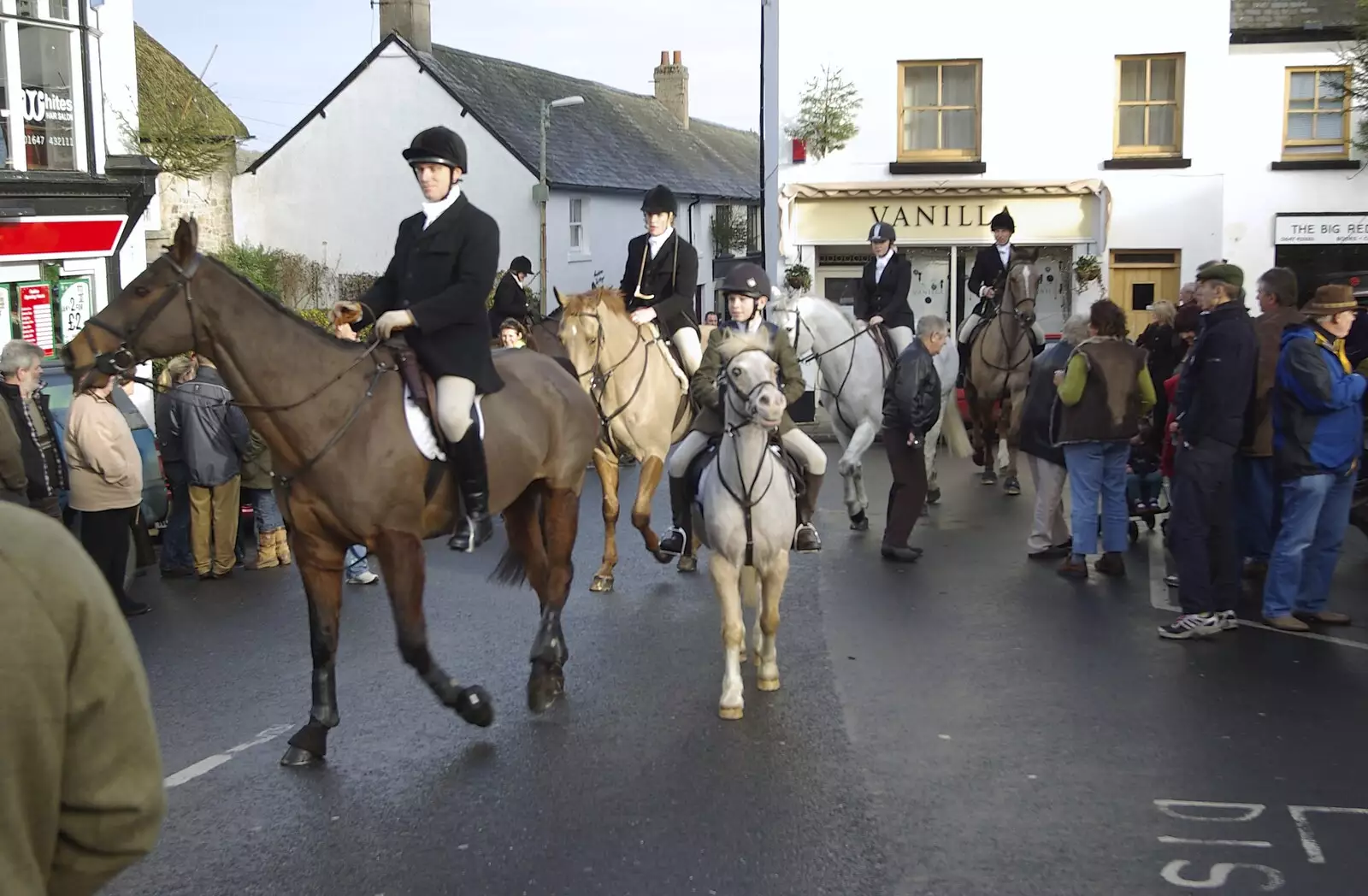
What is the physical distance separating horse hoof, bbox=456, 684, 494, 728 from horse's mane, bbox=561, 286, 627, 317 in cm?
452

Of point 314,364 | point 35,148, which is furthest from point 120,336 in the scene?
point 35,148

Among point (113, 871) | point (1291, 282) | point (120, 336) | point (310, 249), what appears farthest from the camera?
point (310, 249)

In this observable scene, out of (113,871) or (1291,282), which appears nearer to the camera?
(113,871)

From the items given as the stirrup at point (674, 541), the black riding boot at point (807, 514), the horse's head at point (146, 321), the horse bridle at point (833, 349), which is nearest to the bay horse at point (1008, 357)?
the horse bridle at point (833, 349)

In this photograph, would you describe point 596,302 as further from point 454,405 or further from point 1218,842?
point 1218,842

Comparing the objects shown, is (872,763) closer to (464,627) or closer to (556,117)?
(464,627)

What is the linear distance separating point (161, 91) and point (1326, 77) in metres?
19.5

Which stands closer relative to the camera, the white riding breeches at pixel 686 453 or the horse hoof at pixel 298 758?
the horse hoof at pixel 298 758

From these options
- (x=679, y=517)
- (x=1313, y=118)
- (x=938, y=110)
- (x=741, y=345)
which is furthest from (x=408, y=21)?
(x=741, y=345)

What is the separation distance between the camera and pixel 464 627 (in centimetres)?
934

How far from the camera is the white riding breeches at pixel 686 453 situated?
8.52 m

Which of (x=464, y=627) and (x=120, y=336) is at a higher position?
(x=120, y=336)

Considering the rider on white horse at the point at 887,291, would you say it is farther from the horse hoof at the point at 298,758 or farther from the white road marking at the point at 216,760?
the horse hoof at the point at 298,758

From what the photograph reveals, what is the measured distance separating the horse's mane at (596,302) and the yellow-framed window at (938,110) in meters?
15.4
